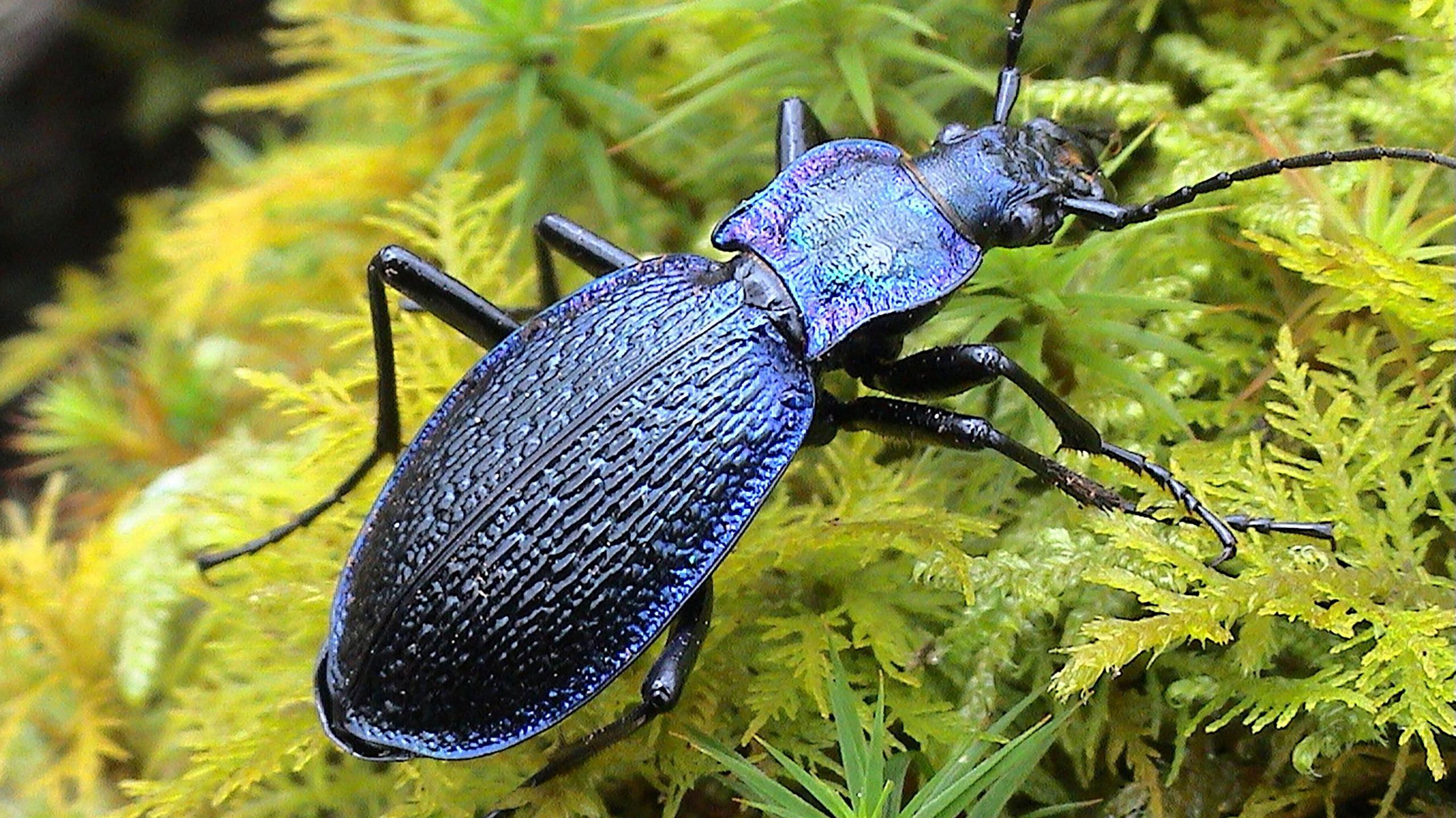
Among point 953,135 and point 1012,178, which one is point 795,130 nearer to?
point 953,135

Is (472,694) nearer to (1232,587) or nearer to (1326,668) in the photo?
(1232,587)

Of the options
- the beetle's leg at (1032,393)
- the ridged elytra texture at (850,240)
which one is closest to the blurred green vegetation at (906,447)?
the beetle's leg at (1032,393)

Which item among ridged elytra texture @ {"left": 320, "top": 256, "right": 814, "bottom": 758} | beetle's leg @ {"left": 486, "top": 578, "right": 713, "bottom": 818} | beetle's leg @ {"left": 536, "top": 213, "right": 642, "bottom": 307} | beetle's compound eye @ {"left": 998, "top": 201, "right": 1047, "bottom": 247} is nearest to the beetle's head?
beetle's compound eye @ {"left": 998, "top": 201, "right": 1047, "bottom": 247}

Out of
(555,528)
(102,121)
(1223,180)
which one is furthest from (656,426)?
(102,121)

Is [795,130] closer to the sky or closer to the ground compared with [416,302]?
closer to the sky

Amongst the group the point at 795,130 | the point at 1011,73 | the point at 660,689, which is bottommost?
the point at 660,689
